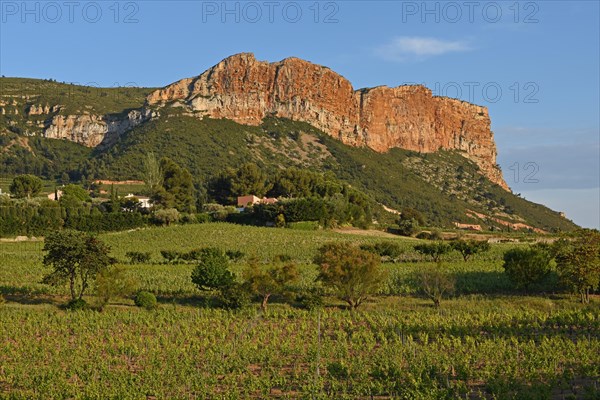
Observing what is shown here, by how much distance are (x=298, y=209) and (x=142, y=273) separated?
32.6 m

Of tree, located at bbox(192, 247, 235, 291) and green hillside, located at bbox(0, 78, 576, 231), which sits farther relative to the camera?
green hillside, located at bbox(0, 78, 576, 231)

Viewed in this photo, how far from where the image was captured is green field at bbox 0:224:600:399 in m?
20.0

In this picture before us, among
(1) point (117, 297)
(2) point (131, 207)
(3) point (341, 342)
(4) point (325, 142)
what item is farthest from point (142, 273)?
(4) point (325, 142)

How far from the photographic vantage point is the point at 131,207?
287 feet

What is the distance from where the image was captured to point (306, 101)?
575ft

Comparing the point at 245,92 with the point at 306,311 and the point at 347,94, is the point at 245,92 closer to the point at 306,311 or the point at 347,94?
the point at 347,94

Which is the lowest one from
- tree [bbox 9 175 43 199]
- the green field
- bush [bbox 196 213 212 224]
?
the green field

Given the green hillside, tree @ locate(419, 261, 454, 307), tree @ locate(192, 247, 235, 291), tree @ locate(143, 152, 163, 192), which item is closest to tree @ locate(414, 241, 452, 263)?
tree @ locate(419, 261, 454, 307)

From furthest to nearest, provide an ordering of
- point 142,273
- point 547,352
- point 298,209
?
point 298,209 → point 142,273 → point 547,352

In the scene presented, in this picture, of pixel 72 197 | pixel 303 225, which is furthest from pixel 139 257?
pixel 72 197

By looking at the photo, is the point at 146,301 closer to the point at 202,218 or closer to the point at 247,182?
the point at 202,218

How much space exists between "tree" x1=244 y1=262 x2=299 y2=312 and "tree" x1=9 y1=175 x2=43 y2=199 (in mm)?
68259

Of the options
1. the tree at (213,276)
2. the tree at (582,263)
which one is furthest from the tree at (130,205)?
the tree at (582,263)

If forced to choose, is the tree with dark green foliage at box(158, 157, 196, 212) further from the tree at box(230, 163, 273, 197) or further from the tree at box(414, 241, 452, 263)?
Answer: the tree at box(414, 241, 452, 263)
